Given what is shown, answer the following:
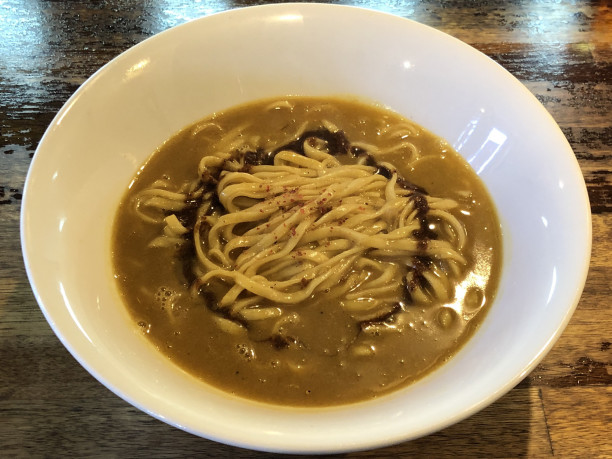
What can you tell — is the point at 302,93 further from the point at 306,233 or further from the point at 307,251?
the point at 307,251

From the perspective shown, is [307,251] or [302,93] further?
[302,93]

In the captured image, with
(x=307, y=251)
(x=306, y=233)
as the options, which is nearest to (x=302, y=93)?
(x=306, y=233)

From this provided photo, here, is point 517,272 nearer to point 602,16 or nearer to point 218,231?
point 218,231

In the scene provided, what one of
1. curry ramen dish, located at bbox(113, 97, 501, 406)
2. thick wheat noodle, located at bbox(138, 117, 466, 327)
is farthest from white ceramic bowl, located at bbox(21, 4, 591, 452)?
thick wheat noodle, located at bbox(138, 117, 466, 327)

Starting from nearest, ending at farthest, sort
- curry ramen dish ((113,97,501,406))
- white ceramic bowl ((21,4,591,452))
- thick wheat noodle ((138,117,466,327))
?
white ceramic bowl ((21,4,591,452)), curry ramen dish ((113,97,501,406)), thick wheat noodle ((138,117,466,327))

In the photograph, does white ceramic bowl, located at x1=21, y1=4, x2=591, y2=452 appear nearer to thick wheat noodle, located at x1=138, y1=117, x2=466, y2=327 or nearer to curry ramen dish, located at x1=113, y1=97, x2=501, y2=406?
curry ramen dish, located at x1=113, y1=97, x2=501, y2=406
